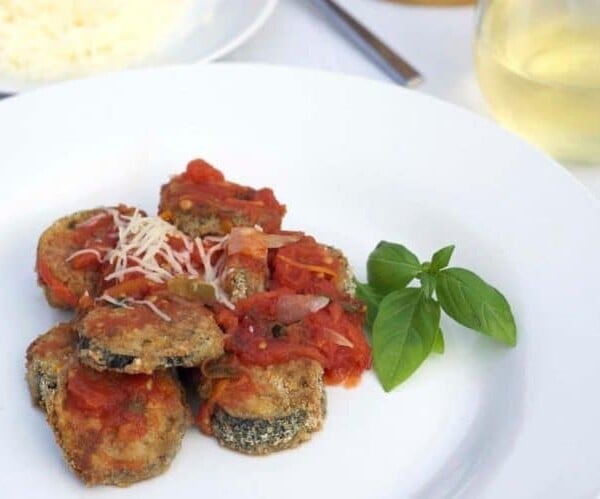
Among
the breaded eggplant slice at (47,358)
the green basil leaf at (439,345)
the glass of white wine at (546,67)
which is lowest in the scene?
the breaded eggplant slice at (47,358)

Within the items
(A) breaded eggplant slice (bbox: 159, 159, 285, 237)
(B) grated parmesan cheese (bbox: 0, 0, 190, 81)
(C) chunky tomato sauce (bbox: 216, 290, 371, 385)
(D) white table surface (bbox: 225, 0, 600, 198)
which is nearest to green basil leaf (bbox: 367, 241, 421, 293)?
(C) chunky tomato sauce (bbox: 216, 290, 371, 385)

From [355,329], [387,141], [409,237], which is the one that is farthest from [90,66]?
[355,329]

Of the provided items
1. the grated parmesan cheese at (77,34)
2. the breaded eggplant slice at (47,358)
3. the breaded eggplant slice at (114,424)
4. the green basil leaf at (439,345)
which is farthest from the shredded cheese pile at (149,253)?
the grated parmesan cheese at (77,34)

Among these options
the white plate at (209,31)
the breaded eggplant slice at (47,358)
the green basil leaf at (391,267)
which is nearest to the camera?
the breaded eggplant slice at (47,358)

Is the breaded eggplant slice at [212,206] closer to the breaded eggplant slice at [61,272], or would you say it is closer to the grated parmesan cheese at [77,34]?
the breaded eggplant slice at [61,272]

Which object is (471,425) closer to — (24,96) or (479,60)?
(479,60)

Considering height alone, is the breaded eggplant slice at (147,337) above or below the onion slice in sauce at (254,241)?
below

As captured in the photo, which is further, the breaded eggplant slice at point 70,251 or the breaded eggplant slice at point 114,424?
the breaded eggplant slice at point 70,251
